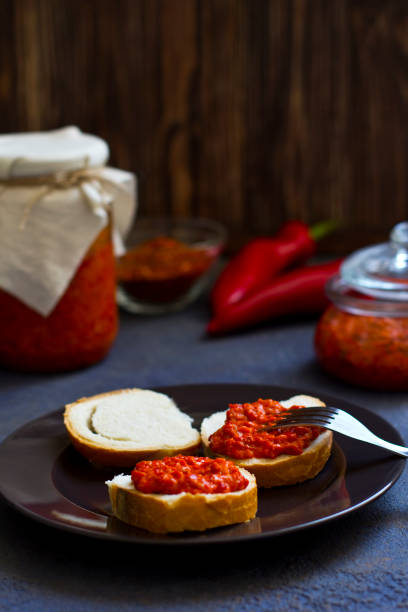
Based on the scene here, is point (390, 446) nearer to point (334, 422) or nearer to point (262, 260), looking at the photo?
point (334, 422)

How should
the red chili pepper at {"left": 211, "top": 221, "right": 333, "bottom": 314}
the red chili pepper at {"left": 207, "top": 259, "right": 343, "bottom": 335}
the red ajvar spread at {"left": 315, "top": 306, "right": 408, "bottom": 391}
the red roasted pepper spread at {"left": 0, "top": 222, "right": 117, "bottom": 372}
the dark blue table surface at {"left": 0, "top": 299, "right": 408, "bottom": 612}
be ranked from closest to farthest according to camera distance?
the dark blue table surface at {"left": 0, "top": 299, "right": 408, "bottom": 612} → the red ajvar spread at {"left": 315, "top": 306, "right": 408, "bottom": 391} → the red roasted pepper spread at {"left": 0, "top": 222, "right": 117, "bottom": 372} → the red chili pepper at {"left": 207, "top": 259, "right": 343, "bottom": 335} → the red chili pepper at {"left": 211, "top": 221, "right": 333, "bottom": 314}

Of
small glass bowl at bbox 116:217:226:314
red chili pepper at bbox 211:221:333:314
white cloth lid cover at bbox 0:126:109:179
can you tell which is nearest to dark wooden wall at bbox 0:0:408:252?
red chili pepper at bbox 211:221:333:314

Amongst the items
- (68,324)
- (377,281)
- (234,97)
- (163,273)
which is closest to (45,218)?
(68,324)

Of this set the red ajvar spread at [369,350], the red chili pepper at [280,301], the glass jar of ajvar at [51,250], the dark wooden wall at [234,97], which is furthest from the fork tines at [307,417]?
the dark wooden wall at [234,97]

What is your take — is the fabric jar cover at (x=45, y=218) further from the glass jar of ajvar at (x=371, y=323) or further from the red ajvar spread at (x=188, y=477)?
the red ajvar spread at (x=188, y=477)

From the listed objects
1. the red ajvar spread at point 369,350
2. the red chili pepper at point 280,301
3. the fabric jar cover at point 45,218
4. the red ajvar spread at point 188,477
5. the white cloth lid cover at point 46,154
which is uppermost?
the white cloth lid cover at point 46,154

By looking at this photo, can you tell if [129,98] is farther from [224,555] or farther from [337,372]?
[224,555]

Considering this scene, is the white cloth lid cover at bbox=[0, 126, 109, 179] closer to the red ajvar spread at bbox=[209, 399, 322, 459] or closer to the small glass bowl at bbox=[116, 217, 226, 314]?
the small glass bowl at bbox=[116, 217, 226, 314]
